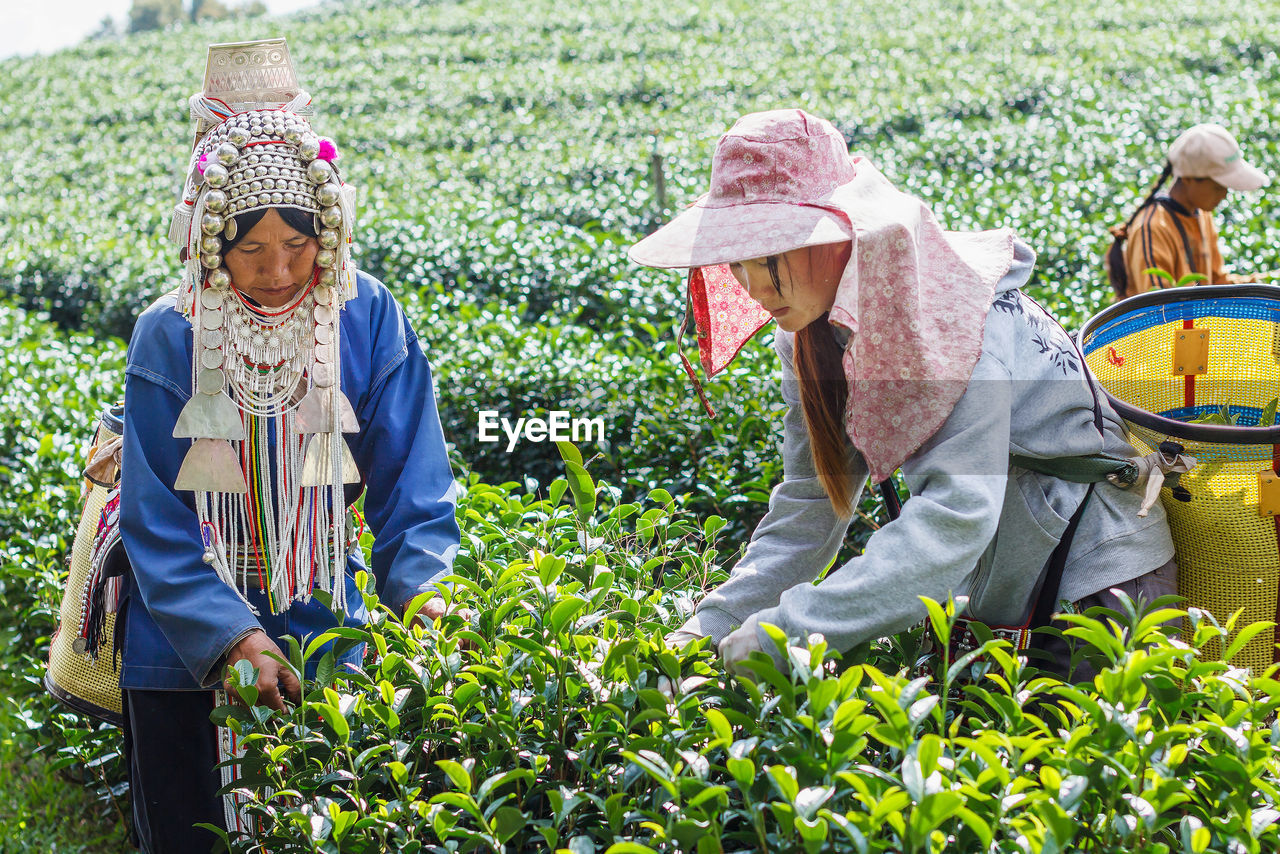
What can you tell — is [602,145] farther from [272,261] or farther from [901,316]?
[901,316]

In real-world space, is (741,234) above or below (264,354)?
above

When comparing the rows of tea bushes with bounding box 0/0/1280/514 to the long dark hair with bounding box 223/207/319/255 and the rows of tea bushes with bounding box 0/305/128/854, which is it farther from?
the long dark hair with bounding box 223/207/319/255

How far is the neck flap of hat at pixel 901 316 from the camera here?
143cm

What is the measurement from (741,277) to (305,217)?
0.75 metres

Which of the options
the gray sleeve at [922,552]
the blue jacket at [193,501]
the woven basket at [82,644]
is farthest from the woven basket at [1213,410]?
the woven basket at [82,644]

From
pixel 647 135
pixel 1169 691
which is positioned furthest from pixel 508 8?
pixel 1169 691

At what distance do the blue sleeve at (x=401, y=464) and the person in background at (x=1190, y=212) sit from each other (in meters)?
3.20

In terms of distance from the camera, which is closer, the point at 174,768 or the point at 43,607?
the point at 174,768

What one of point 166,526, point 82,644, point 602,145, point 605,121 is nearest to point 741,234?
point 166,526

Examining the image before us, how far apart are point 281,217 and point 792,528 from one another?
3.12 ft

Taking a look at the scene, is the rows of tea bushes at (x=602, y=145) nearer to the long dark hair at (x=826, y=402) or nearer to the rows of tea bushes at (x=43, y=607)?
the rows of tea bushes at (x=43, y=607)

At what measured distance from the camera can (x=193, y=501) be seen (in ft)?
6.42

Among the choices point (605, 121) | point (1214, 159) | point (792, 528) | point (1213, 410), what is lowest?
point (792, 528)

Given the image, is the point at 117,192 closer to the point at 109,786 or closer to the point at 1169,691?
the point at 109,786
